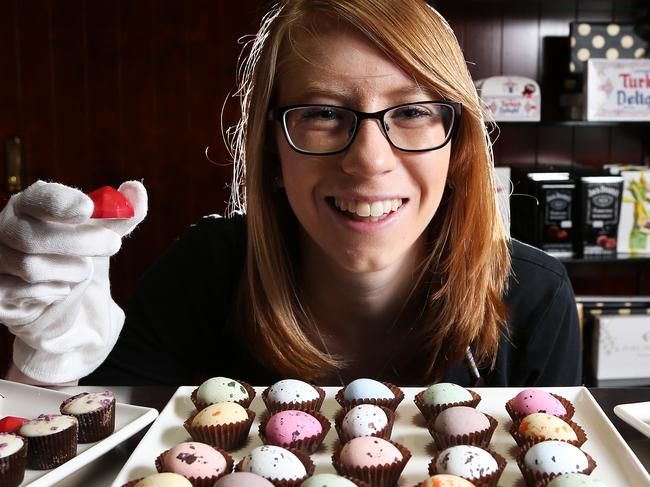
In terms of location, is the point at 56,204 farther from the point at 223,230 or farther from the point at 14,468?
the point at 223,230

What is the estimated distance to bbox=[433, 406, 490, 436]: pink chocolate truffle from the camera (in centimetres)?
92

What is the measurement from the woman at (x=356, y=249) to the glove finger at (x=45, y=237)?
0.12m

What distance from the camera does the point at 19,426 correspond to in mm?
933

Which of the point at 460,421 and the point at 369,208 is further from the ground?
the point at 369,208

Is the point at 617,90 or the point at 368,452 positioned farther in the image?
the point at 617,90

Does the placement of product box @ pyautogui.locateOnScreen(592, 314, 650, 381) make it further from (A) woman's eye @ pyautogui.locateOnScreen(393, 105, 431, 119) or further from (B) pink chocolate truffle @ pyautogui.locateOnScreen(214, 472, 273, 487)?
(B) pink chocolate truffle @ pyautogui.locateOnScreen(214, 472, 273, 487)

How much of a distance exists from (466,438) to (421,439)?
7cm

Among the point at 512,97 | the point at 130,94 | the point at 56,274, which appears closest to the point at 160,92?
the point at 130,94

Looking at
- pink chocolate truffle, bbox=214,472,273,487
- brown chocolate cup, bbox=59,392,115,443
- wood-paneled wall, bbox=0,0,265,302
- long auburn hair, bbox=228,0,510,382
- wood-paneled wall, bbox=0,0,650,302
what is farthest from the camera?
wood-paneled wall, bbox=0,0,265,302

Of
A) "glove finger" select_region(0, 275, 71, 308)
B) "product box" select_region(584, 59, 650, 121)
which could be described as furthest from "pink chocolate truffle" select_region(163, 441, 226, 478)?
"product box" select_region(584, 59, 650, 121)

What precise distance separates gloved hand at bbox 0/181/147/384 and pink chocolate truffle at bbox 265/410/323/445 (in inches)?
13.6

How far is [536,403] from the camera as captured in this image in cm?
98

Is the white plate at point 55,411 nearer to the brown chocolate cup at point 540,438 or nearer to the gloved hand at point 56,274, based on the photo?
the gloved hand at point 56,274

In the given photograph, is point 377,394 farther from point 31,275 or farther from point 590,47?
point 590,47
